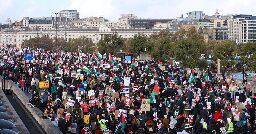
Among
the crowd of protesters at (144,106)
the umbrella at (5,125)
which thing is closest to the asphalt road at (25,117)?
the crowd of protesters at (144,106)

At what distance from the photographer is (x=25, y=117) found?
93.7 ft

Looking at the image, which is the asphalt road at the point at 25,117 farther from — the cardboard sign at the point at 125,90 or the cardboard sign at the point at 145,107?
the cardboard sign at the point at 145,107

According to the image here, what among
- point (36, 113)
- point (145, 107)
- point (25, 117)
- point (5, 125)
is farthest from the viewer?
point (25, 117)

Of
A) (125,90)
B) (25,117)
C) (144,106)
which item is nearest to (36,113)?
(25,117)

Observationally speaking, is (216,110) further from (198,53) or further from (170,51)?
(170,51)

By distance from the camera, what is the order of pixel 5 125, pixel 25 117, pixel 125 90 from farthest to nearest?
pixel 25 117 < pixel 125 90 < pixel 5 125

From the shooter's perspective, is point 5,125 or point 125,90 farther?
point 125,90

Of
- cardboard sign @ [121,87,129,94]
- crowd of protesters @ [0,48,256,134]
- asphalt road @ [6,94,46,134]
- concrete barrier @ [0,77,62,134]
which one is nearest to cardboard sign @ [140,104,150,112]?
crowd of protesters @ [0,48,256,134]

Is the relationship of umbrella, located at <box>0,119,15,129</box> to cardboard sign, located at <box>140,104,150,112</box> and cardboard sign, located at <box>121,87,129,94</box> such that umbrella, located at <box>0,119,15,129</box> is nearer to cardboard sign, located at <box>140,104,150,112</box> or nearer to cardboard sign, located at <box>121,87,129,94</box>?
cardboard sign, located at <box>140,104,150,112</box>

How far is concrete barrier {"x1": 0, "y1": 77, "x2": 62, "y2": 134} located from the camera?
21.9 meters

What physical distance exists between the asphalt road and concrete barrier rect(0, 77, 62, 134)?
20cm

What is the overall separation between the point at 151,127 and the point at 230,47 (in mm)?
38837

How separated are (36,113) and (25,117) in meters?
2.25

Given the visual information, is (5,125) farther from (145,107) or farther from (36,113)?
(36,113)
